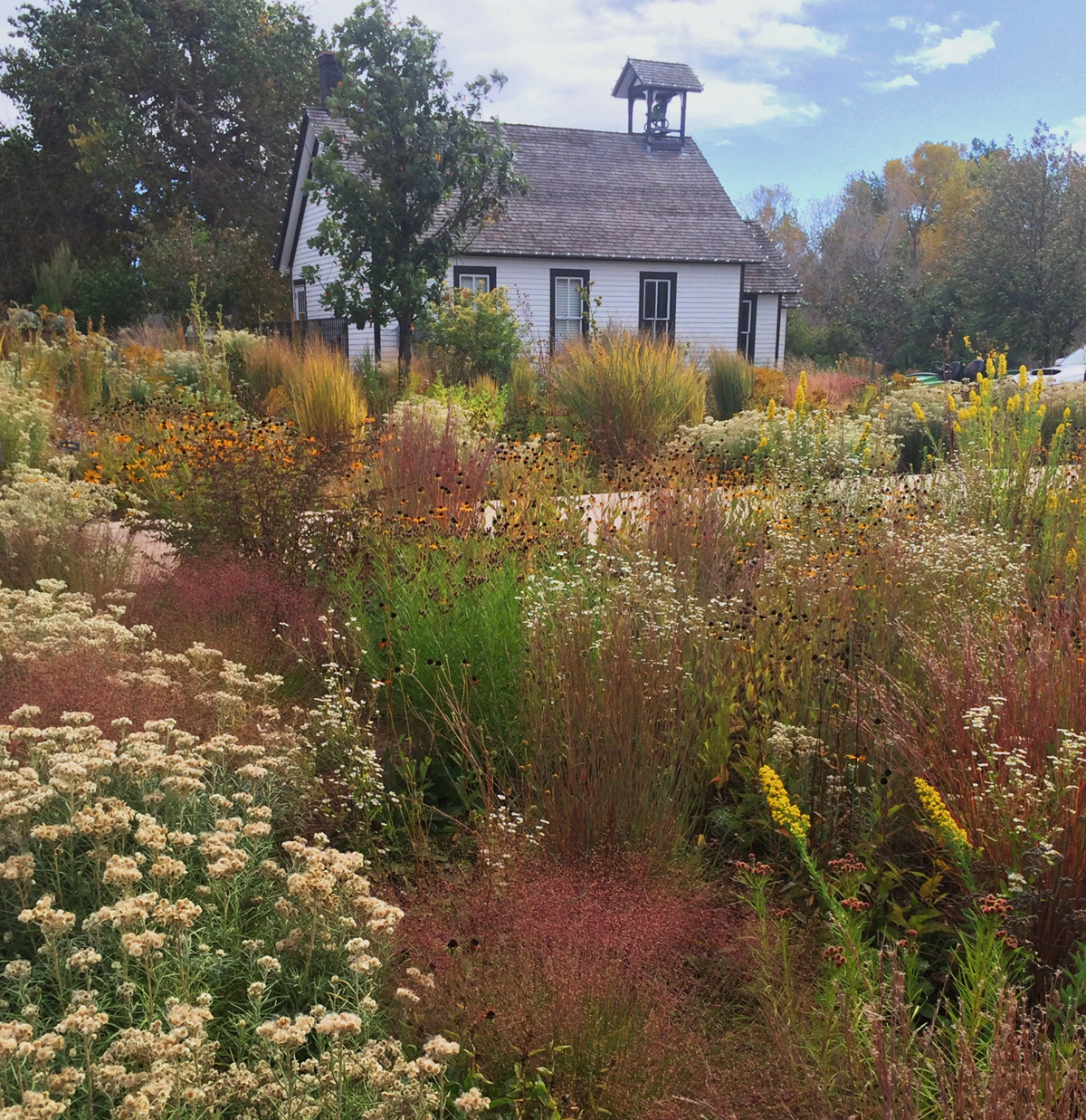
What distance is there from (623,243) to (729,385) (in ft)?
33.4

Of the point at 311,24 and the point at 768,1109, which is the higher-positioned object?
the point at 311,24

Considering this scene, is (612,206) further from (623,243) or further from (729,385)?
(729,385)

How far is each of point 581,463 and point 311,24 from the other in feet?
88.8

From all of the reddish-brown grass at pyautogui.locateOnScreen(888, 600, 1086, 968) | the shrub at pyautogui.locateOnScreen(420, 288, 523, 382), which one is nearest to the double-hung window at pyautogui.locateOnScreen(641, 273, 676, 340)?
the shrub at pyautogui.locateOnScreen(420, 288, 523, 382)

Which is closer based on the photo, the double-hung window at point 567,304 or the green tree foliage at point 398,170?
the green tree foliage at point 398,170

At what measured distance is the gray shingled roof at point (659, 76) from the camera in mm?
24266

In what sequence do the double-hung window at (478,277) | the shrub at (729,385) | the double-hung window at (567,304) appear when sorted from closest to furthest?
1. the shrub at (729,385)
2. the double-hung window at (478,277)
3. the double-hung window at (567,304)

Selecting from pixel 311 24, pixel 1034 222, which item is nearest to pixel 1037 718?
pixel 1034 222

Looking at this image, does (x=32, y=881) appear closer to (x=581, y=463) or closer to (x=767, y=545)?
(x=767, y=545)

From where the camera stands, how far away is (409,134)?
14.2 m

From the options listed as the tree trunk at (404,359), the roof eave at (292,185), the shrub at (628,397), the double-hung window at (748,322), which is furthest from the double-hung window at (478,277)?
the shrub at (628,397)

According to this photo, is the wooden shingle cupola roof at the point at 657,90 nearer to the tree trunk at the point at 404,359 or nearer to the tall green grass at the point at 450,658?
the tree trunk at the point at 404,359

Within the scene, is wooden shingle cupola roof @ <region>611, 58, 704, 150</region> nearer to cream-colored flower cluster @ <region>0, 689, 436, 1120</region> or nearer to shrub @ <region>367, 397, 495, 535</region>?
shrub @ <region>367, 397, 495, 535</region>

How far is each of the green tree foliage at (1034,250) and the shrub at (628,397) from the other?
22.0m
